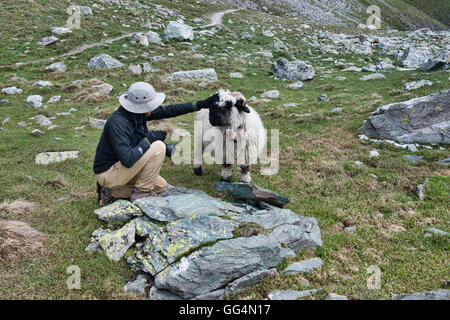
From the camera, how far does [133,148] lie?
605 centimetres

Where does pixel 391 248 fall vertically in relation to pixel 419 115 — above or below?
below

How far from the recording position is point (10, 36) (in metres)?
27.6

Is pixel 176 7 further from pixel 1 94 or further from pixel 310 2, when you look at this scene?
pixel 310 2

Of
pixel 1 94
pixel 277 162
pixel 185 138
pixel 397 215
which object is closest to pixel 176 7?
pixel 1 94

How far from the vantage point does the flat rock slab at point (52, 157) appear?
983 centimetres

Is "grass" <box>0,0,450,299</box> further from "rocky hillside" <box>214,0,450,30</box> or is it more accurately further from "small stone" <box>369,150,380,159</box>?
"rocky hillside" <box>214,0,450,30</box>

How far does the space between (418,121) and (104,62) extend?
2272cm

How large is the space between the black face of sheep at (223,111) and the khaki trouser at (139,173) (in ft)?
4.97

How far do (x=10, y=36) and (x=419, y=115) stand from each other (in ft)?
113

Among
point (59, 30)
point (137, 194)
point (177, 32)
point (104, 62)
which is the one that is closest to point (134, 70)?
point (104, 62)

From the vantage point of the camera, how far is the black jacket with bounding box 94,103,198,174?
229 inches

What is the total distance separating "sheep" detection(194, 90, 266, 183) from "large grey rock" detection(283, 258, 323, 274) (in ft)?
12.0

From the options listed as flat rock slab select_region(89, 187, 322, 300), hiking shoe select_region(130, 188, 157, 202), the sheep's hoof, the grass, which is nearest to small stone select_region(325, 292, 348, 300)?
the grass
